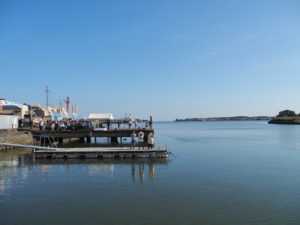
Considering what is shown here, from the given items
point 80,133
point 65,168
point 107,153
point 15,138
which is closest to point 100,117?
point 80,133

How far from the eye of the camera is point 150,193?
1460 cm

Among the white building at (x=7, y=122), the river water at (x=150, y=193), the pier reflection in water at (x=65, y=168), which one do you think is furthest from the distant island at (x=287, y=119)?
the pier reflection in water at (x=65, y=168)

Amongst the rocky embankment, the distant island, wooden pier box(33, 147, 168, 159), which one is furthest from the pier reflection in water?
the distant island

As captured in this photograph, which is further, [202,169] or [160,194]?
[202,169]

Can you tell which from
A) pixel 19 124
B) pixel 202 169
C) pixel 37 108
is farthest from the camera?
pixel 37 108

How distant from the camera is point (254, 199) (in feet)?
44.2

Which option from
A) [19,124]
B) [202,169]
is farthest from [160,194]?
[19,124]

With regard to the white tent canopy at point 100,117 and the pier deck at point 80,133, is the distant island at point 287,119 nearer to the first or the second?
the white tent canopy at point 100,117

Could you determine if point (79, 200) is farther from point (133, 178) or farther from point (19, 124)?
point (19, 124)

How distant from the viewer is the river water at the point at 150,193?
11.3 m

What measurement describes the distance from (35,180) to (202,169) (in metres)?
11.2

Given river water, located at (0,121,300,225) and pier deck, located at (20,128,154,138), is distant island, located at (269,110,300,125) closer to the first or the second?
pier deck, located at (20,128,154,138)

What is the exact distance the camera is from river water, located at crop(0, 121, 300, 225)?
11.3 metres

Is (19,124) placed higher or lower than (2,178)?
higher
